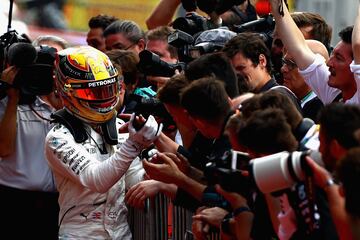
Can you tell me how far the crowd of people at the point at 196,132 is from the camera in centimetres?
454

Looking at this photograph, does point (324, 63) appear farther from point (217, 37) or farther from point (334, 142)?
point (334, 142)

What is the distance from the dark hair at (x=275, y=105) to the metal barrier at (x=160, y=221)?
4.63ft

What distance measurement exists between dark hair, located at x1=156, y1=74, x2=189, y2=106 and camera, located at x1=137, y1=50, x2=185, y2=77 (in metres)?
1.16

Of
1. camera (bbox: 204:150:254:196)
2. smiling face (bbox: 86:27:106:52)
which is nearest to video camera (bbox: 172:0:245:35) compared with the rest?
smiling face (bbox: 86:27:106:52)

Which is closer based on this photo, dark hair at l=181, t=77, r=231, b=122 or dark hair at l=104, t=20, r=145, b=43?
dark hair at l=181, t=77, r=231, b=122

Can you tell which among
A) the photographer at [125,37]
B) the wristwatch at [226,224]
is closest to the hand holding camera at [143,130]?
the wristwatch at [226,224]

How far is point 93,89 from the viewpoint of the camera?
23.2 feet

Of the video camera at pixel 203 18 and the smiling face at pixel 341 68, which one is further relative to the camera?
the video camera at pixel 203 18

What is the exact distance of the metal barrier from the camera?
6.71m

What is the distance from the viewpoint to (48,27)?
18.1 m

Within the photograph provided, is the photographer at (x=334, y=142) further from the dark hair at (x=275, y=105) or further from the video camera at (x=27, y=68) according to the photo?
the video camera at (x=27, y=68)

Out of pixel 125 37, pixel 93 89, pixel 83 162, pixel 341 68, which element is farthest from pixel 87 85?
pixel 125 37

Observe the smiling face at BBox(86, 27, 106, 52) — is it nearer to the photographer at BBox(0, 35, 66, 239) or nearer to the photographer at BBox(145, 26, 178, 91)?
the photographer at BBox(145, 26, 178, 91)

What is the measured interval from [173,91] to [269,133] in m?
1.61
